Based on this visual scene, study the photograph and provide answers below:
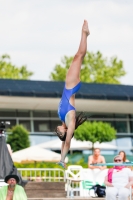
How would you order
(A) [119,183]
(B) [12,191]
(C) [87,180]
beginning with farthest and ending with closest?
(C) [87,180] → (A) [119,183] → (B) [12,191]

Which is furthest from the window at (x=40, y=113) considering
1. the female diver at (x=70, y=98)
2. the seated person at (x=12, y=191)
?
the female diver at (x=70, y=98)

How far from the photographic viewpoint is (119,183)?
14.8 metres

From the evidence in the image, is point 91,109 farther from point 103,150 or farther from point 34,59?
point 34,59

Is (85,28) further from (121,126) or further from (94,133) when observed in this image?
(121,126)

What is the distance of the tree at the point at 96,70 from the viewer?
53125 mm

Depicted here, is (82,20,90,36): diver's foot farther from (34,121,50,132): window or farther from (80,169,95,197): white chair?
(34,121,50,132): window

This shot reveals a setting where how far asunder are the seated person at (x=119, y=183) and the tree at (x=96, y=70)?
37.8 m

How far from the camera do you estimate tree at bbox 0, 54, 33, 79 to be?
5366 cm

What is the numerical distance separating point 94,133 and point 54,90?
17.0 ft

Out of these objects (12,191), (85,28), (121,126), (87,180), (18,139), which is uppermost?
(121,126)

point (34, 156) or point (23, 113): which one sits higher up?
point (23, 113)

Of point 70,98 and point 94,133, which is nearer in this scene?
point 70,98

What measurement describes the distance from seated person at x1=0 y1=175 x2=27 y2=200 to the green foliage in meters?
14.4

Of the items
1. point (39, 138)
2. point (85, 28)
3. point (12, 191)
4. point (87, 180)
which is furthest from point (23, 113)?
point (85, 28)
